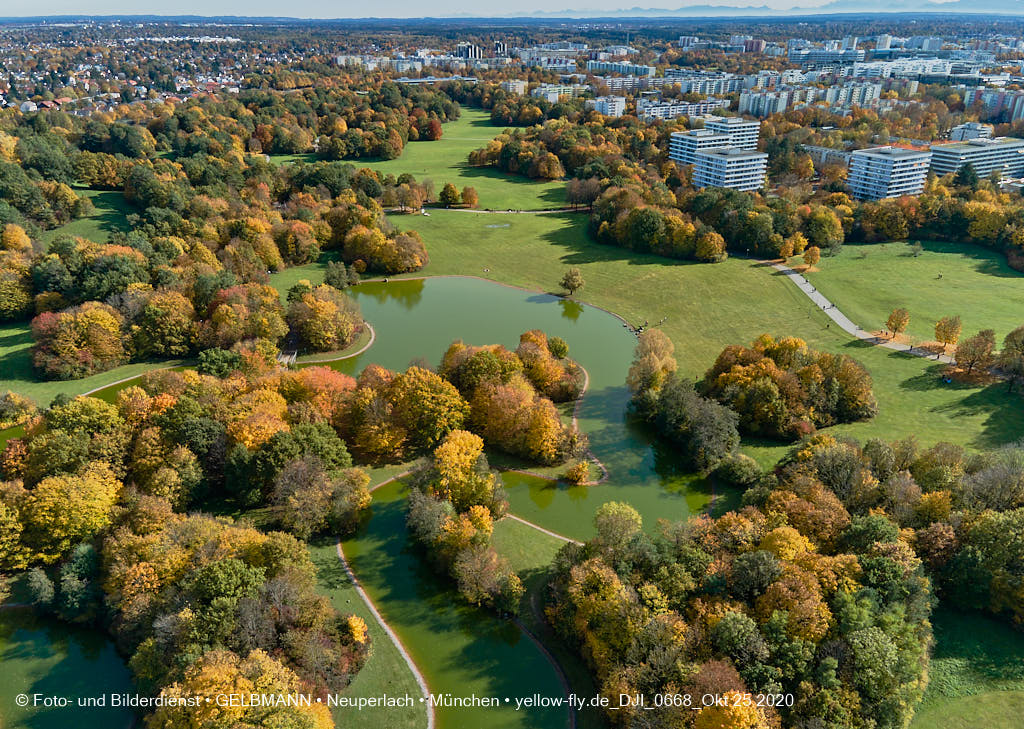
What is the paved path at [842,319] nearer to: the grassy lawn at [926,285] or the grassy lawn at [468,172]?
the grassy lawn at [926,285]

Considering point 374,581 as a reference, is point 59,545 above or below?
above

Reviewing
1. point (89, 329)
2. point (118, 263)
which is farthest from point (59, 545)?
point (118, 263)

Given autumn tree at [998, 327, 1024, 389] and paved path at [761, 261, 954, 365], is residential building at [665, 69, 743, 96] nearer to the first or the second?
paved path at [761, 261, 954, 365]

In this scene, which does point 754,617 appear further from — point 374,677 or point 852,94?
point 852,94

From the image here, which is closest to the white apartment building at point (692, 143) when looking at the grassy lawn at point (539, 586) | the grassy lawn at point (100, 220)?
the grassy lawn at point (539, 586)

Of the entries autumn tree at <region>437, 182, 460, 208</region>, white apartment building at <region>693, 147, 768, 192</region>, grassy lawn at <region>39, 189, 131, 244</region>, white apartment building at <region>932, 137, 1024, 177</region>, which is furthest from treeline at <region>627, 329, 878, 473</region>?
white apartment building at <region>932, 137, 1024, 177</region>

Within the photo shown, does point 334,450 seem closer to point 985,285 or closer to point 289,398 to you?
point 289,398
